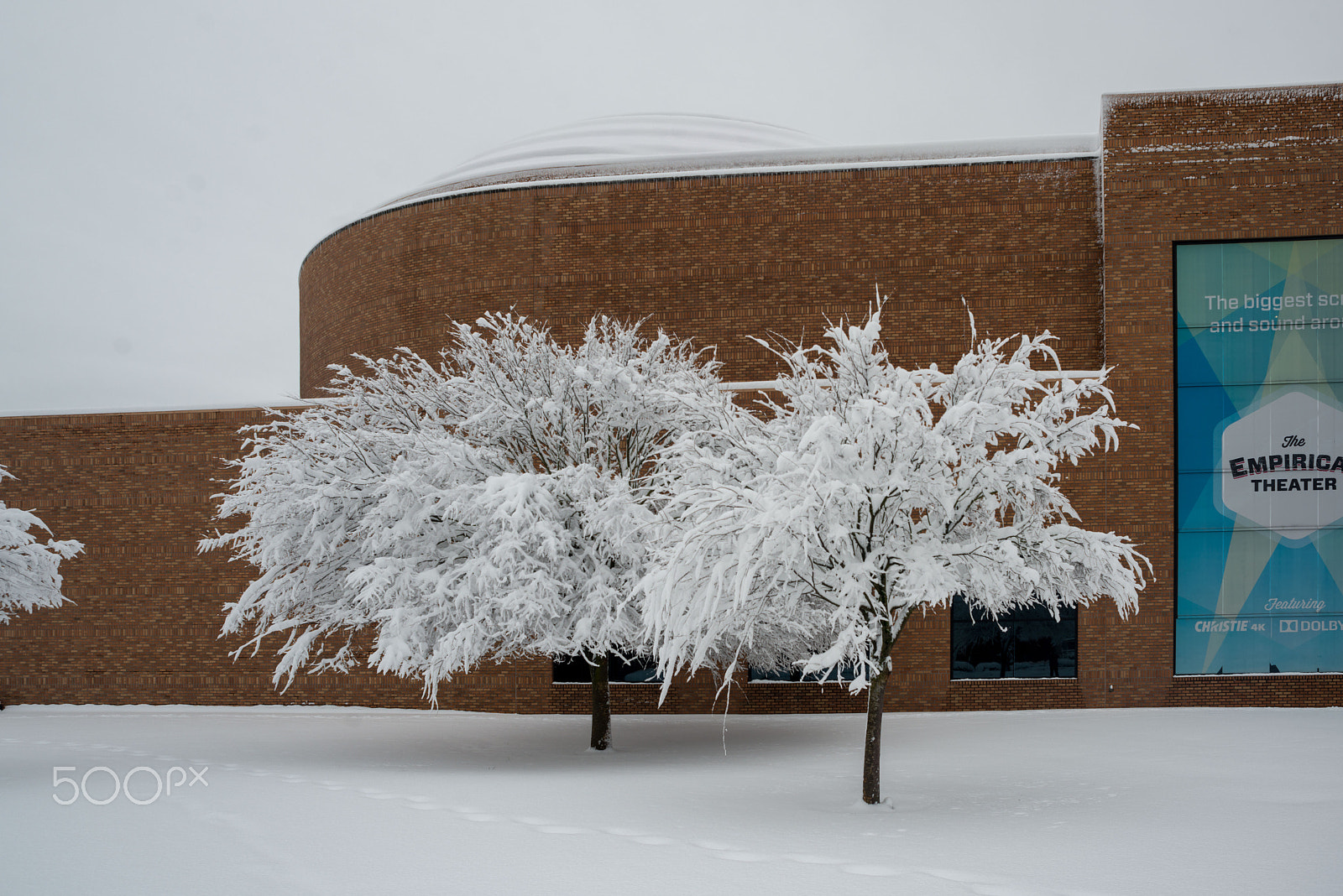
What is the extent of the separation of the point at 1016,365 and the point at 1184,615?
1214cm

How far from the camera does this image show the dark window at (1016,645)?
21.4m

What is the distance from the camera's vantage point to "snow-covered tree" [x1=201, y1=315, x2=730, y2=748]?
14.1 metres

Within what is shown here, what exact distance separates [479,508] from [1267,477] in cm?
1537

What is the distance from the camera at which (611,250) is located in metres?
24.8

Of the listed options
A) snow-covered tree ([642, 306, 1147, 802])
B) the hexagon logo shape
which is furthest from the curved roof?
snow-covered tree ([642, 306, 1147, 802])

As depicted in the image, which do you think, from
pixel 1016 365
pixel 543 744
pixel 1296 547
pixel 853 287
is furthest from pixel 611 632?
pixel 1296 547

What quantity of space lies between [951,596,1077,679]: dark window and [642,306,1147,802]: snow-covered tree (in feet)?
32.5

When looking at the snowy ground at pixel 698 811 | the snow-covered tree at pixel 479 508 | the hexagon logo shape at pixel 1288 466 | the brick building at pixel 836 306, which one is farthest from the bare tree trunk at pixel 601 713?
the hexagon logo shape at pixel 1288 466

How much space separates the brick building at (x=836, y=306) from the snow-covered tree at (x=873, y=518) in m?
10.2

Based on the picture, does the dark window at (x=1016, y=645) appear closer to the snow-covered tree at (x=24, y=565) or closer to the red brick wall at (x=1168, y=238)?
the red brick wall at (x=1168, y=238)

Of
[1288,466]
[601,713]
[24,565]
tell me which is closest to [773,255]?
[1288,466]

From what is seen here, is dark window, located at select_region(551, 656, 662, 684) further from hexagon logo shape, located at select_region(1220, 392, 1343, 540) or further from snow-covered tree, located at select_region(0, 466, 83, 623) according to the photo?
hexagon logo shape, located at select_region(1220, 392, 1343, 540)

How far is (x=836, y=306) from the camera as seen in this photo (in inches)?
946

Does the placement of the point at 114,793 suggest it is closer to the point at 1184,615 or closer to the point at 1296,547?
the point at 1184,615
